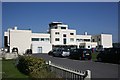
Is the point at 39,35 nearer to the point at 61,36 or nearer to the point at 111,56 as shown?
the point at 61,36

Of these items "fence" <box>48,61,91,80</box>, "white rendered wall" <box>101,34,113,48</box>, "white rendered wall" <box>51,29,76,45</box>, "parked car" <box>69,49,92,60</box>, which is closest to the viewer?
"fence" <box>48,61,91,80</box>

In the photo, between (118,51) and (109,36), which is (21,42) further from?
(118,51)

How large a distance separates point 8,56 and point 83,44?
56399mm

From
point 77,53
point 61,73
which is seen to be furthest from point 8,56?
point 61,73

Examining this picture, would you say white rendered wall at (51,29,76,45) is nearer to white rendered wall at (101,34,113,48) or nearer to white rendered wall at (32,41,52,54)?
white rendered wall at (32,41,52,54)

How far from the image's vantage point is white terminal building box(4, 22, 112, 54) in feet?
259

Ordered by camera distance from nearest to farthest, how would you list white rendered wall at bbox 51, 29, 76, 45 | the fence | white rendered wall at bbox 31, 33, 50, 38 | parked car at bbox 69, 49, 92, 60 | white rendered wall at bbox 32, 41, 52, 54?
the fence < parked car at bbox 69, 49, 92, 60 < white rendered wall at bbox 32, 41, 52, 54 < white rendered wall at bbox 31, 33, 50, 38 < white rendered wall at bbox 51, 29, 76, 45

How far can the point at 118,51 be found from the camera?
26.8 meters

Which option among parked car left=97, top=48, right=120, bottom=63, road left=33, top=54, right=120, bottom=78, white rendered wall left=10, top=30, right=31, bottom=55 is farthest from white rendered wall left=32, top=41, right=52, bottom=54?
road left=33, top=54, right=120, bottom=78

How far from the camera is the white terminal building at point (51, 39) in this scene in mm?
78875

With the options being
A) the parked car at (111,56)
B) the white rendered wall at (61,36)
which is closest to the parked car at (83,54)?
the parked car at (111,56)

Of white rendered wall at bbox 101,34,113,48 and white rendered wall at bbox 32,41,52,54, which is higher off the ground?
white rendered wall at bbox 101,34,113,48

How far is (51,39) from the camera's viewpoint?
89.4 metres

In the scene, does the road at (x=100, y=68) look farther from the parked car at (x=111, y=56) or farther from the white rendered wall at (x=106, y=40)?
the white rendered wall at (x=106, y=40)
